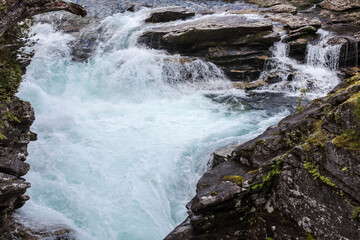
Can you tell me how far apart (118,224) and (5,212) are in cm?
260

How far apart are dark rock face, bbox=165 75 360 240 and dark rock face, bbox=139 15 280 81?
11.5 m

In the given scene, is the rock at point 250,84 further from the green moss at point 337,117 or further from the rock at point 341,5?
the green moss at point 337,117

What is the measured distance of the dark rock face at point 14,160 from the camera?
5324mm

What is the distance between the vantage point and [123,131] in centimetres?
1127

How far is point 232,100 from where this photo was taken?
47.1ft

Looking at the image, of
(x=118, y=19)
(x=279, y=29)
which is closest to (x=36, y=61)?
(x=118, y=19)

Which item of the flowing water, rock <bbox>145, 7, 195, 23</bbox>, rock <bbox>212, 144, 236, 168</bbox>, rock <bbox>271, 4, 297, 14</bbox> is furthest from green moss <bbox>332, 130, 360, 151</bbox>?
rock <bbox>271, 4, 297, 14</bbox>

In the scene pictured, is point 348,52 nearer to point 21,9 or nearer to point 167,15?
point 167,15

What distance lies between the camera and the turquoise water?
7281 millimetres

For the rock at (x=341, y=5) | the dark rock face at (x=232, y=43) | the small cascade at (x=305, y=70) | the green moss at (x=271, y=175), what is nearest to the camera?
the green moss at (x=271, y=175)

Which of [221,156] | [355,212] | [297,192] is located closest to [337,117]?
[297,192]

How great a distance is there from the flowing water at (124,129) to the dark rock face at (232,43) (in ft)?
3.08

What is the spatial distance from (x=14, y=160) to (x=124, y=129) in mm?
5785

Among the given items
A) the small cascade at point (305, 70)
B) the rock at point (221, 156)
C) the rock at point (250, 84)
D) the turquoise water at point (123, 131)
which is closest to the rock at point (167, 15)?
the turquoise water at point (123, 131)
